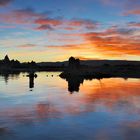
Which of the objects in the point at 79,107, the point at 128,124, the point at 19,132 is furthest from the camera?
the point at 79,107

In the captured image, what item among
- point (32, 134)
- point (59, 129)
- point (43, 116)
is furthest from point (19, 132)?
point (43, 116)

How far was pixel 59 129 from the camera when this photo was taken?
2302 cm

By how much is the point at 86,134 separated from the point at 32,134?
3.74m

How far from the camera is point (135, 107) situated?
34.7 metres

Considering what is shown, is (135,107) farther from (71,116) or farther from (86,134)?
(86,134)

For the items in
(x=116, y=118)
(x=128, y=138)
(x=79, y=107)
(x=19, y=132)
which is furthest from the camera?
(x=79, y=107)

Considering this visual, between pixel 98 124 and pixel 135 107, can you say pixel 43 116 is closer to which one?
pixel 98 124

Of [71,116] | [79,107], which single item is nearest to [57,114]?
[71,116]

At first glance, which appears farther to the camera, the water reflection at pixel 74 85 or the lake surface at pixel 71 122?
the water reflection at pixel 74 85

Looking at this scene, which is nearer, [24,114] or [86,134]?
[86,134]

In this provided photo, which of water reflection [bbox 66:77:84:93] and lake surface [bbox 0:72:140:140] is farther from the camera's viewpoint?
water reflection [bbox 66:77:84:93]

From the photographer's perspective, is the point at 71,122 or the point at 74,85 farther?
the point at 74,85

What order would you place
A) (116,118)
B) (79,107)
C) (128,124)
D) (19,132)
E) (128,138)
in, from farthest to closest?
(79,107) → (116,118) → (128,124) → (19,132) → (128,138)

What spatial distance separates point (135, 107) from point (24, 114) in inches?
508
